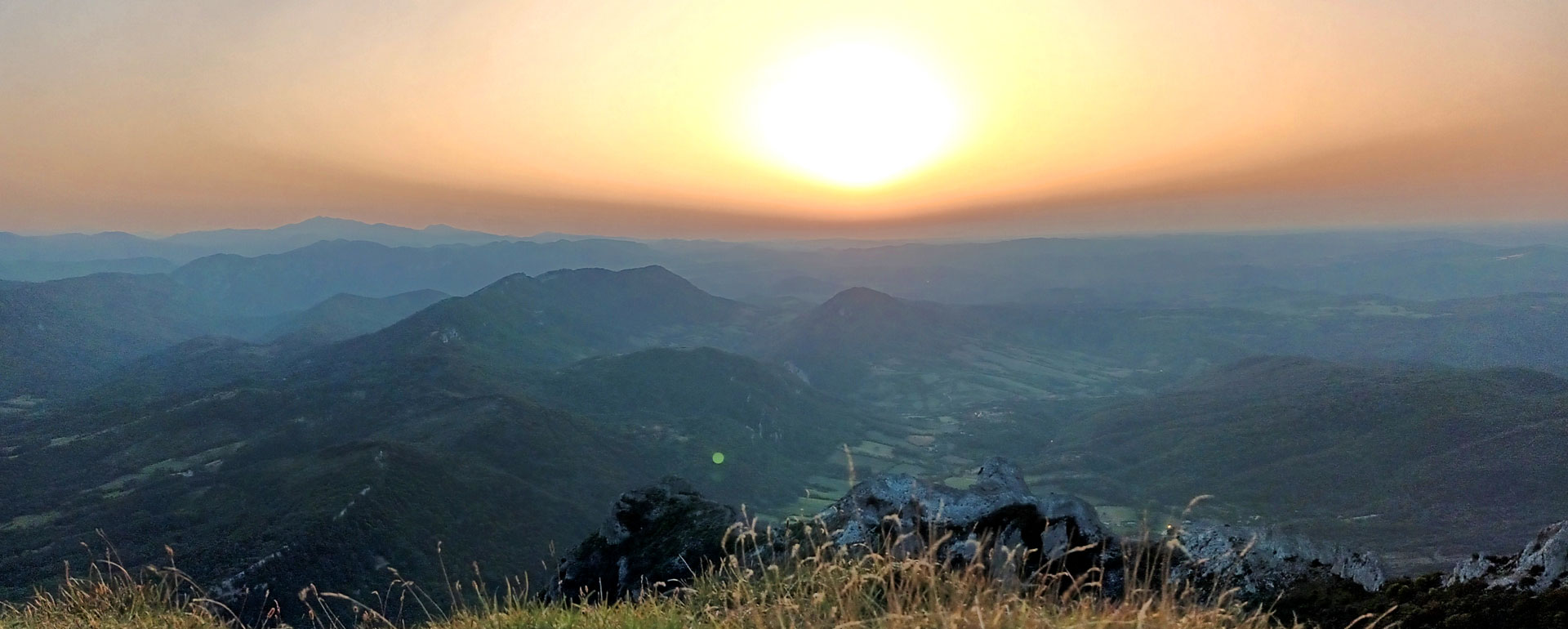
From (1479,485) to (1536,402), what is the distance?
2658 inches

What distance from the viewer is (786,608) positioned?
4555 millimetres

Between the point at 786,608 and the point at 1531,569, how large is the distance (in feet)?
40.1

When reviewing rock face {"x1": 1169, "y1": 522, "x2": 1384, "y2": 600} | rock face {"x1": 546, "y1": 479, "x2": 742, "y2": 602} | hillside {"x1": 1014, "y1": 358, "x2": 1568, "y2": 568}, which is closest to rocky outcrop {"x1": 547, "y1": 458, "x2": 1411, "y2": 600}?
rock face {"x1": 1169, "y1": 522, "x2": 1384, "y2": 600}

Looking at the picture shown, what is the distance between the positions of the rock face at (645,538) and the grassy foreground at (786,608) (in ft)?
53.4

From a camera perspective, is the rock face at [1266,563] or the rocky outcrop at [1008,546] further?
the rock face at [1266,563]

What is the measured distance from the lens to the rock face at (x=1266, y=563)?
11164mm

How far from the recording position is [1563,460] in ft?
487

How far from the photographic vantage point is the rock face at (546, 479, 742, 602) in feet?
86.8

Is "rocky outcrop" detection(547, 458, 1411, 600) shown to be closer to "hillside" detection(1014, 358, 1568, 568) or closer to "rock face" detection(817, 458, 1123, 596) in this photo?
"rock face" detection(817, 458, 1123, 596)

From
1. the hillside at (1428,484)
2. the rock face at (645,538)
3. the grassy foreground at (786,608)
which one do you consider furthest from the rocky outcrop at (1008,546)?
the hillside at (1428,484)

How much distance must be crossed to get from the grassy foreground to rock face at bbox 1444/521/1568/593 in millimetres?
6152

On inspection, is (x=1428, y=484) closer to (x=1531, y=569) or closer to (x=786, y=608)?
(x=1531, y=569)

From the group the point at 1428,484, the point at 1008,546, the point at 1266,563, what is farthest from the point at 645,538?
the point at 1428,484

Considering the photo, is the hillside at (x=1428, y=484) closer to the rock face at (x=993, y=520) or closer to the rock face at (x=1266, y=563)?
the rock face at (x=993, y=520)
